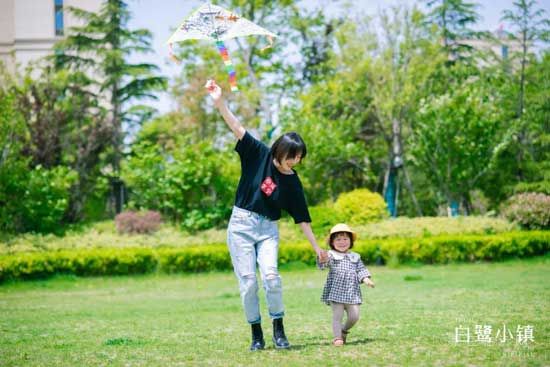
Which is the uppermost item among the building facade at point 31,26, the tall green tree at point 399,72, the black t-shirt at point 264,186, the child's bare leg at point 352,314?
the building facade at point 31,26

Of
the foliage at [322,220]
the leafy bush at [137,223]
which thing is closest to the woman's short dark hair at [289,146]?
the foliage at [322,220]

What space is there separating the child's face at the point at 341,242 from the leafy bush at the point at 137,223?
1494 centimetres

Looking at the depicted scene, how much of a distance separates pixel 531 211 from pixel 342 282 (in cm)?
1510

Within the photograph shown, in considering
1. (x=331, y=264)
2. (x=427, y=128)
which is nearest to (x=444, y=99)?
(x=427, y=128)

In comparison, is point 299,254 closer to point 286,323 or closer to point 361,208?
point 361,208

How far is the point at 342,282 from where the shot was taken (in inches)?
239

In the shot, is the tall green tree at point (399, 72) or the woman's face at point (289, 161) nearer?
the woman's face at point (289, 161)

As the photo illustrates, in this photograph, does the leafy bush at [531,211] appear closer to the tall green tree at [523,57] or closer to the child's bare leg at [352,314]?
the tall green tree at [523,57]

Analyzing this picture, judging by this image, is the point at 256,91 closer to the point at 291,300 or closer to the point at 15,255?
the point at 15,255

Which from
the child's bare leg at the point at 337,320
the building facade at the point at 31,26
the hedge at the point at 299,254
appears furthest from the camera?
the building facade at the point at 31,26

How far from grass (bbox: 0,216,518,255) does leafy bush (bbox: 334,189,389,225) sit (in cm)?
50

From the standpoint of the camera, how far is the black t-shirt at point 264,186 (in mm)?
5781

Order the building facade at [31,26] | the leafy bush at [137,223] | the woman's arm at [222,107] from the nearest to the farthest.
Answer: the woman's arm at [222,107] → the leafy bush at [137,223] → the building facade at [31,26]

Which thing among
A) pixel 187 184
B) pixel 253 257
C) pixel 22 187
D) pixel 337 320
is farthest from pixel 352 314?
pixel 22 187
